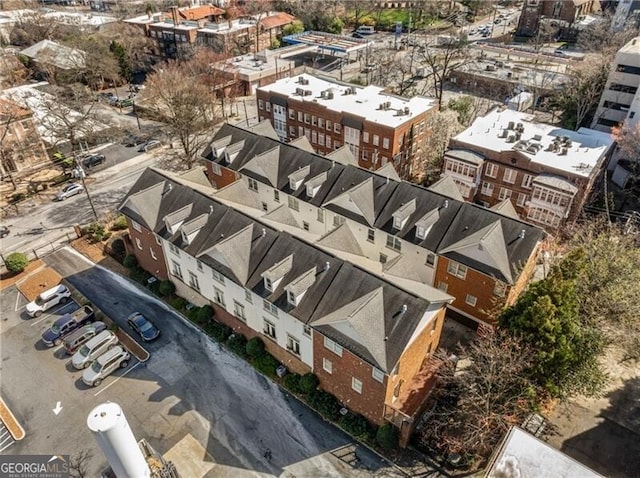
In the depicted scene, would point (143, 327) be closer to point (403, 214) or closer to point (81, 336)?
point (81, 336)

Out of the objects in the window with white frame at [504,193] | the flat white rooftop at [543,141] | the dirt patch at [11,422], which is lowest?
the dirt patch at [11,422]

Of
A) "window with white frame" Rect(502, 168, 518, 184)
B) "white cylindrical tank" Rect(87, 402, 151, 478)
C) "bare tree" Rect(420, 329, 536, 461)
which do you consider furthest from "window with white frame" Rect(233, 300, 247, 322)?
"window with white frame" Rect(502, 168, 518, 184)

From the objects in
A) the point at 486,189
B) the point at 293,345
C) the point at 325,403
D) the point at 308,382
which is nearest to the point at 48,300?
the point at 293,345

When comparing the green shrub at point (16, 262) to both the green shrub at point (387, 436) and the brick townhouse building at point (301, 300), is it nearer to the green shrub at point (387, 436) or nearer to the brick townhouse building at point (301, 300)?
the brick townhouse building at point (301, 300)

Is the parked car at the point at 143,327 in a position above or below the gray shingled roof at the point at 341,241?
below

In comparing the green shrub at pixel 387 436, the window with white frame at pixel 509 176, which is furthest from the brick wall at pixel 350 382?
the window with white frame at pixel 509 176

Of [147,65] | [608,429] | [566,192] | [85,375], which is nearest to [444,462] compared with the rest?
[608,429]
